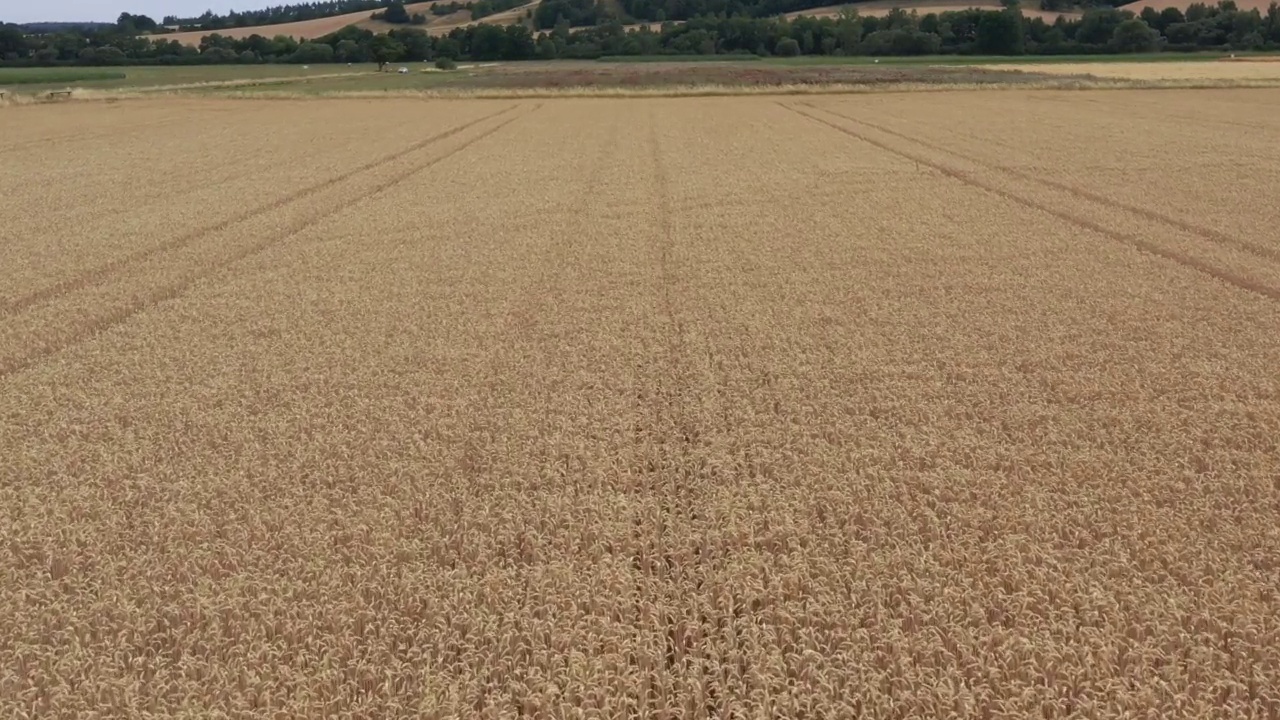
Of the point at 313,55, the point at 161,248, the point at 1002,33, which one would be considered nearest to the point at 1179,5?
the point at 1002,33

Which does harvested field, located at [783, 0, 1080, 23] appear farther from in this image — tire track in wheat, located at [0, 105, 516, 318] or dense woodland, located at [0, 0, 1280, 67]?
tire track in wheat, located at [0, 105, 516, 318]

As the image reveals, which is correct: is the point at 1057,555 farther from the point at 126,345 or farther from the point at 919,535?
the point at 126,345

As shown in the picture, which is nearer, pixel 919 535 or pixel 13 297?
pixel 919 535

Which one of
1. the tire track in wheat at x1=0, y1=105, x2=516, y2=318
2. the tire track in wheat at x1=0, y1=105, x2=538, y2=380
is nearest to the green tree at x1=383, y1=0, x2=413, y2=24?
the tire track in wheat at x1=0, y1=105, x2=516, y2=318

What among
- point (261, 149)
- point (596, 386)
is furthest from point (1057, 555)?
point (261, 149)

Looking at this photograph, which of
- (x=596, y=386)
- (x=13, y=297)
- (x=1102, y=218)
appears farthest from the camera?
(x=1102, y=218)

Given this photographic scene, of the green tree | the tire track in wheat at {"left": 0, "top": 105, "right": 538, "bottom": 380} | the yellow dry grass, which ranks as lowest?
the tire track in wheat at {"left": 0, "top": 105, "right": 538, "bottom": 380}

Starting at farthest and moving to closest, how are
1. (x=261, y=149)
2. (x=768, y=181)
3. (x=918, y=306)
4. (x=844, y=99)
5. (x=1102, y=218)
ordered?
(x=844, y=99) < (x=261, y=149) < (x=768, y=181) < (x=1102, y=218) < (x=918, y=306)
